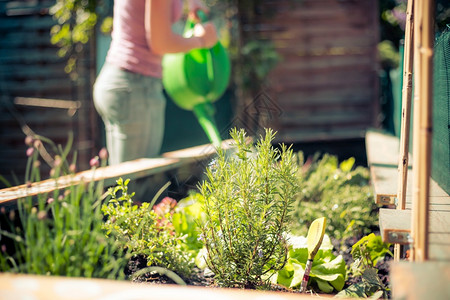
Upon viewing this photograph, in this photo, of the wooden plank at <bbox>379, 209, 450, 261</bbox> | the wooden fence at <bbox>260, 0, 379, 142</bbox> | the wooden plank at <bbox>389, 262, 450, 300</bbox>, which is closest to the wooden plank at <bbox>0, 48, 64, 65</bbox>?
the wooden fence at <bbox>260, 0, 379, 142</bbox>

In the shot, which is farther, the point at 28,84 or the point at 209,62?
the point at 28,84

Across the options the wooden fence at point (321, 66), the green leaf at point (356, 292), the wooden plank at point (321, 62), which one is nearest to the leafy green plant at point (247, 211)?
the green leaf at point (356, 292)

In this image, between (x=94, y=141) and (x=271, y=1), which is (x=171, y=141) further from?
(x=271, y=1)

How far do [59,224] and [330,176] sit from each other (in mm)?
1936

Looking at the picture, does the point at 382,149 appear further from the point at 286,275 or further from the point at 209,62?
the point at 286,275

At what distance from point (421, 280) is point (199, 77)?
190cm

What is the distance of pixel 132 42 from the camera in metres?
2.46

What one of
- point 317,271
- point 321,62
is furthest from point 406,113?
point 321,62

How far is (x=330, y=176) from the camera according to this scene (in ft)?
9.38

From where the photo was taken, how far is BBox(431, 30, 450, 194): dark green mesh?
193 cm

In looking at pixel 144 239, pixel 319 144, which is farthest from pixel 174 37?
pixel 319 144

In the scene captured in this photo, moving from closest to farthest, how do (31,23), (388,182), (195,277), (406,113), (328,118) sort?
(406,113) → (195,277) → (388,182) → (31,23) → (328,118)

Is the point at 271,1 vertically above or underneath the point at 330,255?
above

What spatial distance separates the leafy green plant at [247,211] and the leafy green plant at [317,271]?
0.18 m
